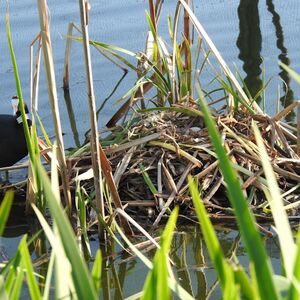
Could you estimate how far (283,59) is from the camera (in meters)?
4.90

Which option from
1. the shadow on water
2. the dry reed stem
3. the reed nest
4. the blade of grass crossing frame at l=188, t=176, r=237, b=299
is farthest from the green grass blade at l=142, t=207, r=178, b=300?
the dry reed stem

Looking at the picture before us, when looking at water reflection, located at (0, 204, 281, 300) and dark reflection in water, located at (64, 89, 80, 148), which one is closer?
water reflection, located at (0, 204, 281, 300)

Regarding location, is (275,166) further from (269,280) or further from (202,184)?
(269,280)

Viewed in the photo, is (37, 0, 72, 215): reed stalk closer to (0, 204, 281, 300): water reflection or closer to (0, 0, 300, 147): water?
(0, 204, 281, 300): water reflection

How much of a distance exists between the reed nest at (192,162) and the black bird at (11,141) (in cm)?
63

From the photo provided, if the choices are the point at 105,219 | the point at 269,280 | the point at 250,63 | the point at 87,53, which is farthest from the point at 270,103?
the point at 269,280

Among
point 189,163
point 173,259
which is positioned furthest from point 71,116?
point 173,259

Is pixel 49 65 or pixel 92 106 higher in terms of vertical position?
pixel 49 65

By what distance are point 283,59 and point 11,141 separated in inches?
73.8

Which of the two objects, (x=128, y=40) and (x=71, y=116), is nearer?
(x=71, y=116)

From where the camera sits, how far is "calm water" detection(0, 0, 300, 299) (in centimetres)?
452

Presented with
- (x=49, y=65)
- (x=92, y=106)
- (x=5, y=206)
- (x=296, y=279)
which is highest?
(x=49, y=65)

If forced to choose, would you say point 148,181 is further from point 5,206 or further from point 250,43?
point 250,43

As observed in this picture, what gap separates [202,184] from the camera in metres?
3.23
